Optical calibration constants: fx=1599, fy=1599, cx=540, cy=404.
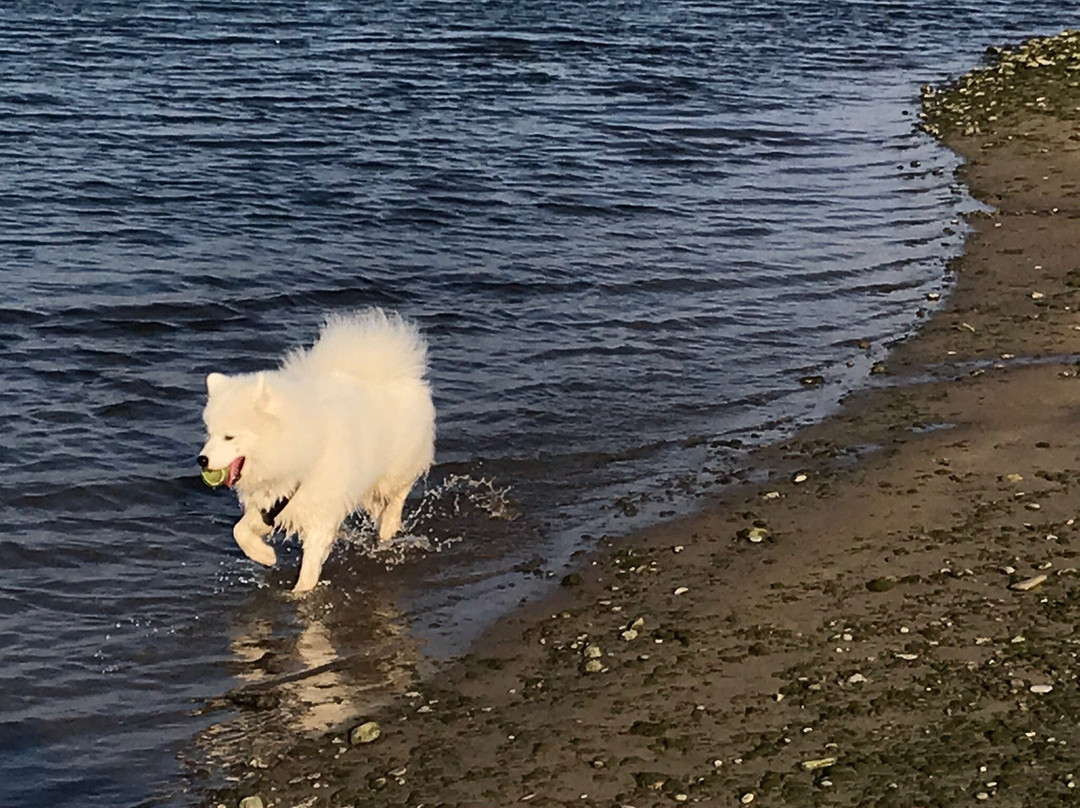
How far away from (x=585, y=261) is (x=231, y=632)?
676 centimetres

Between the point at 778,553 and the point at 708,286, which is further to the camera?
the point at 708,286

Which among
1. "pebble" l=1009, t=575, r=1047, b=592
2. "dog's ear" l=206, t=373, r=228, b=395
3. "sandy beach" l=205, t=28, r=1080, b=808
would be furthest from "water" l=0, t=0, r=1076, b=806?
"pebble" l=1009, t=575, r=1047, b=592

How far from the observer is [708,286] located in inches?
486

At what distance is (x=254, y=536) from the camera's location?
7.20 m

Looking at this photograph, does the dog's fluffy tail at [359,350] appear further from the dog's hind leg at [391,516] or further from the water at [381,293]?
the water at [381,293]

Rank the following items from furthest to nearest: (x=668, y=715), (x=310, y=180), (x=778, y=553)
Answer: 1. (x=310, y=180)
2. (x=778, y=553)
3. (x=668, y=715)

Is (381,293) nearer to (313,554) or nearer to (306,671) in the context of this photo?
(313,554)

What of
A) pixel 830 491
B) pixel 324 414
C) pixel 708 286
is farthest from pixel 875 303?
pixel 324 414

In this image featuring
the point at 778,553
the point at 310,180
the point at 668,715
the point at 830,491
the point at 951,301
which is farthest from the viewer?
the point at 310,180

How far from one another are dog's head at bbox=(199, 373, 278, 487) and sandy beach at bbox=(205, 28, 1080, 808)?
129 centimetres

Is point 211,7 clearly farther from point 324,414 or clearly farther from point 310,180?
point 324,414

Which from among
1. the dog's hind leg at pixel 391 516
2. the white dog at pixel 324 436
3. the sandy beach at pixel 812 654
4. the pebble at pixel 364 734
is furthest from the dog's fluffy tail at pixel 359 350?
the pebble at pixel 364 734

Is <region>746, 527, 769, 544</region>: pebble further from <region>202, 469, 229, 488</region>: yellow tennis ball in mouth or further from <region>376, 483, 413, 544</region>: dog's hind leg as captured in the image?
<region>202, 469, 229, 488</region>: yellow tennis ball in mouth

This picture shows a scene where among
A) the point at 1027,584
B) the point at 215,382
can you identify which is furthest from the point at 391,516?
the point at 1027,584
